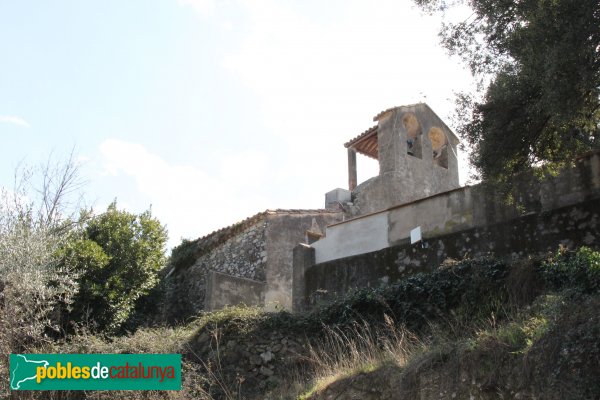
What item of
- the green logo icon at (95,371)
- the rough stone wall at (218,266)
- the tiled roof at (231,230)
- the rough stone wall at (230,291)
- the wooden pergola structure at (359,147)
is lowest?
the green logo icon at (95,371)

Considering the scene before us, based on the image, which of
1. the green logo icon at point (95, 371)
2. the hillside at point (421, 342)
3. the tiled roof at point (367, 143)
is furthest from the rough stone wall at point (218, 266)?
the green logo icon at point (95, 371)

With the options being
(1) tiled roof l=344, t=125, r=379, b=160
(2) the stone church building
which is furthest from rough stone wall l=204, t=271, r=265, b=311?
(1) tiled roof l=344, t=125, r=379, b=160

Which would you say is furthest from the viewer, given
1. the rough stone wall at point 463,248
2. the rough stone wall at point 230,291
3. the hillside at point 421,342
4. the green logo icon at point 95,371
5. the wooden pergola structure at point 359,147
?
the wooden pergola structure at point 359,147

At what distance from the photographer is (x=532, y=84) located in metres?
10.2

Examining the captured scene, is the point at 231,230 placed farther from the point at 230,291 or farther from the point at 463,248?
the point at 463,248

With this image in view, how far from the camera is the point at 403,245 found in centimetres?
1433

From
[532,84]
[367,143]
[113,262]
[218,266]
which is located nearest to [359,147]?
[367,143]

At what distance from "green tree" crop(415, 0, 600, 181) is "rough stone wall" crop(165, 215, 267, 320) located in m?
9.55

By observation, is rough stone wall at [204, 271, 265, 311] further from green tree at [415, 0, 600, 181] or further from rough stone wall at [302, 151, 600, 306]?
green tree at [415, 0, 600, 181]

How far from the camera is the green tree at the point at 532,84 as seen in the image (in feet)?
28.5

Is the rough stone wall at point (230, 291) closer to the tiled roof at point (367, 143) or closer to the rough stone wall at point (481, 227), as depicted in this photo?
the rough stone wall at point (481, 227)

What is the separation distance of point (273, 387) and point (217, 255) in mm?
10215

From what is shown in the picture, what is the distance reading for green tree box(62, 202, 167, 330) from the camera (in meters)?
16.7

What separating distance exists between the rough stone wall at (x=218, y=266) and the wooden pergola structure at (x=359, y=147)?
4.59 m
